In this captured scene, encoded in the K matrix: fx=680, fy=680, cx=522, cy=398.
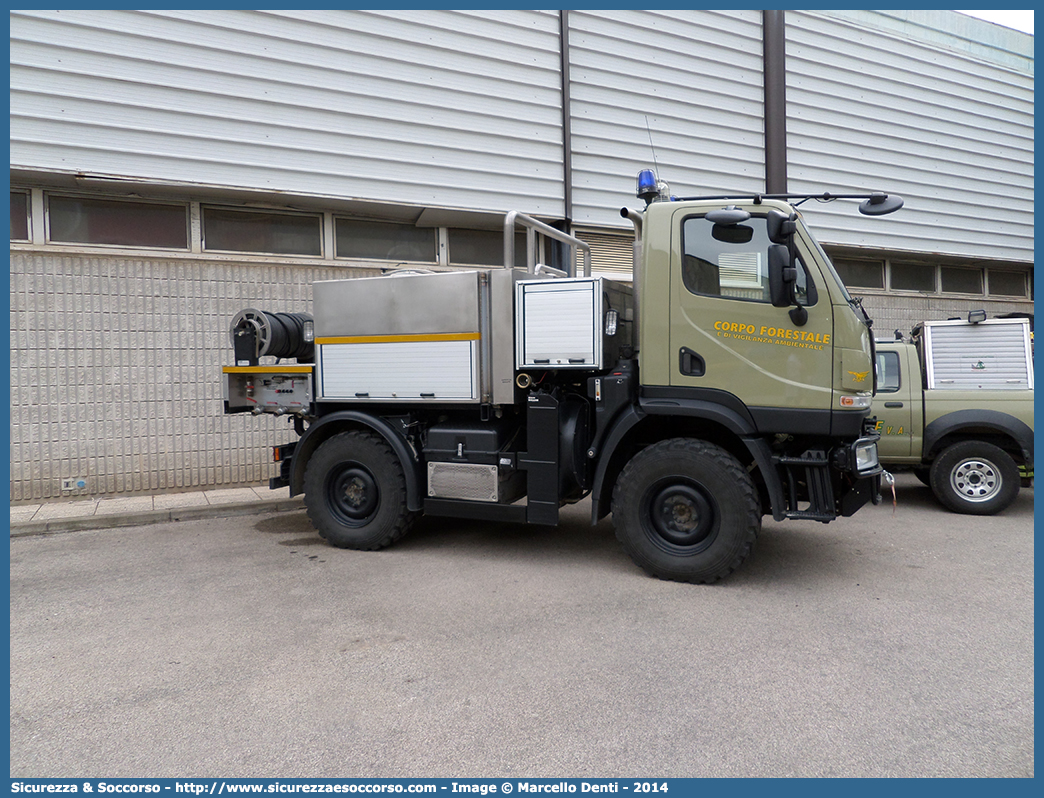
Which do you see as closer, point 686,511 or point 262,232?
point 686,511

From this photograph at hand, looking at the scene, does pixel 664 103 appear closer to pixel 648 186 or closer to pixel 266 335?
pixel 648 186

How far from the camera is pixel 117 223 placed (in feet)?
28.4

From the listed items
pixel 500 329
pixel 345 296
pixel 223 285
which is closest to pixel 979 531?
pixel 500 329

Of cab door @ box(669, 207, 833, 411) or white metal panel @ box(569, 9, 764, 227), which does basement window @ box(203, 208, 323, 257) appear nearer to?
white metal panel @ box(569, 9, 764, 227)

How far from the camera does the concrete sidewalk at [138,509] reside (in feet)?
23.9

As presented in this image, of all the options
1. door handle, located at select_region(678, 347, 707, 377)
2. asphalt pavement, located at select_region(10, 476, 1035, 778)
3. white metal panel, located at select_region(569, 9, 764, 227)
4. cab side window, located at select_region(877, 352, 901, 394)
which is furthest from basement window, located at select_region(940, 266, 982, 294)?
door handle, located at select_region(678, 347, 707, 377)

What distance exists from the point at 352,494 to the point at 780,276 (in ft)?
13.8

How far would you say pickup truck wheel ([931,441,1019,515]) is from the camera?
292 inches

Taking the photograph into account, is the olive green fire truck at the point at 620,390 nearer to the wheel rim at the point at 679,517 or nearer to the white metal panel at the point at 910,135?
the wheel rim at the point at 679,517

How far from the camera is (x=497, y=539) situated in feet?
22.0

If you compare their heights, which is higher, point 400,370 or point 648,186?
point 648,186

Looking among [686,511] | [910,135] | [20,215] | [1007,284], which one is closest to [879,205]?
[686,511]

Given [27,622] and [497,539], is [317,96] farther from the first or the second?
[27,622]

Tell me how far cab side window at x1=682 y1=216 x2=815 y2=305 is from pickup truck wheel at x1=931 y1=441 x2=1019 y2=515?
3.95 m
